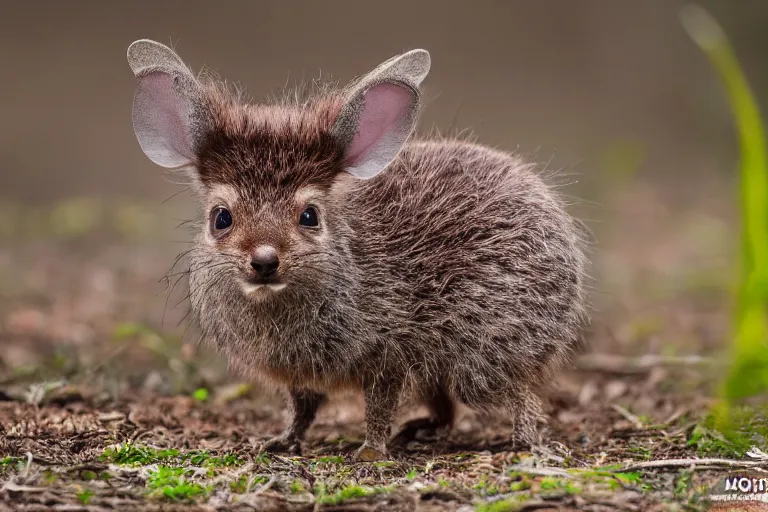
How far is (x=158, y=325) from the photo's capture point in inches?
364

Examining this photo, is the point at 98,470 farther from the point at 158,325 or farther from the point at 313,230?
the point at 158,325

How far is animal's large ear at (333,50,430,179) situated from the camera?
5539 mm

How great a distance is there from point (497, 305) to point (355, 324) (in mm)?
980

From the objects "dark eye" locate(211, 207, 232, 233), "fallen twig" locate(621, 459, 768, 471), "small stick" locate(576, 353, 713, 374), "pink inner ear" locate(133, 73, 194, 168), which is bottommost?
"fallen twig" locate(621, 459, 768, 471)

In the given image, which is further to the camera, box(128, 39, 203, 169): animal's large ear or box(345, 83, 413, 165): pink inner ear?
box(345, 83, 413, 165): pink inner ear

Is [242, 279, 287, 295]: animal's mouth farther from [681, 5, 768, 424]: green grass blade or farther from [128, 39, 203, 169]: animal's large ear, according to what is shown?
[681, 5, 768, 424]: green grass blade

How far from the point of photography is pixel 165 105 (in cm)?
563

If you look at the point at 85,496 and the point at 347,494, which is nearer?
the point at 85,496

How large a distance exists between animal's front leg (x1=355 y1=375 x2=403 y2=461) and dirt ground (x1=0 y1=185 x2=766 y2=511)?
22 centimetres

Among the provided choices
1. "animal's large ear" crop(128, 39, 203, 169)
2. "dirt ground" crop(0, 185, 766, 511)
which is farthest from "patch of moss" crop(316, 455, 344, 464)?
"animal's large ear" crop(128, 39, 203, 169)

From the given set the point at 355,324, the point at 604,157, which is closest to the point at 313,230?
the point at 355,324

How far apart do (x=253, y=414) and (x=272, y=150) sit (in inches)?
105

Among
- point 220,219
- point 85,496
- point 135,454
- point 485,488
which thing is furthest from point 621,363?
point 85,496

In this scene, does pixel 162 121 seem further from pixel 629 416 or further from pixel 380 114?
pixel 629 416
